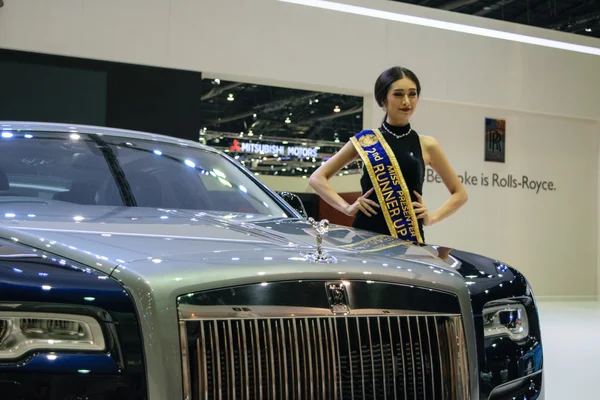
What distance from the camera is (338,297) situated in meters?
1.50

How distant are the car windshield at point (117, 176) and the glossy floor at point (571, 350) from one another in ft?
7.60

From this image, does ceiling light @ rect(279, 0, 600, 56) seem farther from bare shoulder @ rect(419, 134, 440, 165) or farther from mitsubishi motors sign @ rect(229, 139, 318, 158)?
bare shoulder @ rect(419, 134, 440, 165)

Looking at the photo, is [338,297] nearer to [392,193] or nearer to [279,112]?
[392,193]

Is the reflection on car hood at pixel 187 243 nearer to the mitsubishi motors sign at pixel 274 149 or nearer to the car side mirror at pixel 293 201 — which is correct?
the car side mirror at pixel 293 201

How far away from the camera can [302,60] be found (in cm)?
834

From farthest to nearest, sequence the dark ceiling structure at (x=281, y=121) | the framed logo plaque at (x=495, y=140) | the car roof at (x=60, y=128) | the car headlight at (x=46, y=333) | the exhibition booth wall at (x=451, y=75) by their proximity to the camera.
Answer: the dark ceiling structure at (x=281, y=121), the framed logo plaque at (x=495, y=140), the exhibition booth wall at (x=451, y=75), the car roof at (x=60, y=128), the car headlight at (x=46, y=333)

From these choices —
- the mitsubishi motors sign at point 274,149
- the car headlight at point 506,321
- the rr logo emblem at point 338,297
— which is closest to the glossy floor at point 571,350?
the car headlight at point 506,321

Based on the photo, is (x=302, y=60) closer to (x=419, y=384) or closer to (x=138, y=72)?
(x=138, y=72)

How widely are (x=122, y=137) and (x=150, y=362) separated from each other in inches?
62.9

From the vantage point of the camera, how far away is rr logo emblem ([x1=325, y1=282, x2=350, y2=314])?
1.48 meters

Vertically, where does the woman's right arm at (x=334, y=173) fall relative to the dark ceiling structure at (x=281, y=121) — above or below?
below

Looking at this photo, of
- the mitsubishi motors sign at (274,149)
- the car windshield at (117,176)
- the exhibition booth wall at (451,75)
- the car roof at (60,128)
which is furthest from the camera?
the mitsubishi motors sign at (274,149)

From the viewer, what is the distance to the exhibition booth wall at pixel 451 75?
293 inches

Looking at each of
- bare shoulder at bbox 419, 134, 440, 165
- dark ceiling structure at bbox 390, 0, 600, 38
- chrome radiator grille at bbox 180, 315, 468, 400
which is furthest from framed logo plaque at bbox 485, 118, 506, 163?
chrome radiator grille at bbox 180, 315, 468, 400
